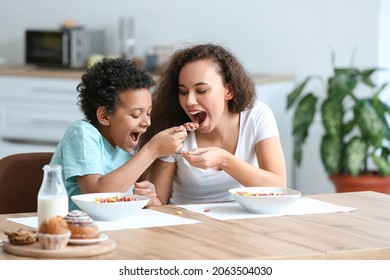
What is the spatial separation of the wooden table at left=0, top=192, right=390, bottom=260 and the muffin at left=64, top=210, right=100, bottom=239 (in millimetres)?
63

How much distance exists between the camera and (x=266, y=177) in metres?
2.71

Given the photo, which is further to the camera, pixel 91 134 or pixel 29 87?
pixel 29 87

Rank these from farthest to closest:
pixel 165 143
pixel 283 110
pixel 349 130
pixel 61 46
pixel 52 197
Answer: pixel 61 46, pixel 283 110, pixel 349 130, pixel 165 143, pixel 52 197

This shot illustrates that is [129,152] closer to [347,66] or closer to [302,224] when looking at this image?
[302,224]

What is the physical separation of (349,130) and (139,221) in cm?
255

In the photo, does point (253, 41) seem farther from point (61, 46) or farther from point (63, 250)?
point (63, 250)

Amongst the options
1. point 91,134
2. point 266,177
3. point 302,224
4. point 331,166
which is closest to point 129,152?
point 91,134

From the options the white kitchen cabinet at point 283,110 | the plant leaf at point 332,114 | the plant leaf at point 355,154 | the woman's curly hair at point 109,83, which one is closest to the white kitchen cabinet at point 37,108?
the white kitchen cabinet at point 283,110

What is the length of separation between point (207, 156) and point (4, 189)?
64 cm

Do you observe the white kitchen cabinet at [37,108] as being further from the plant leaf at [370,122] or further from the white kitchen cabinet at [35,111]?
the plant leaf at [370,122]

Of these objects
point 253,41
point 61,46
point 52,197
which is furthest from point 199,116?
point 61,46

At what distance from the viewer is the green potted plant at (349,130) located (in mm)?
4535

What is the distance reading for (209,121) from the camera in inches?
110

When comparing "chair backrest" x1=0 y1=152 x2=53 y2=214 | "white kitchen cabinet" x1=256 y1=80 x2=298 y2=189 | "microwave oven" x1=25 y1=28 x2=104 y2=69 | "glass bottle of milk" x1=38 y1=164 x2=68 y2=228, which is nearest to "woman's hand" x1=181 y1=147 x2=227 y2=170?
"chair backrest" x1=0 y1=152 x2=53 y2=214
